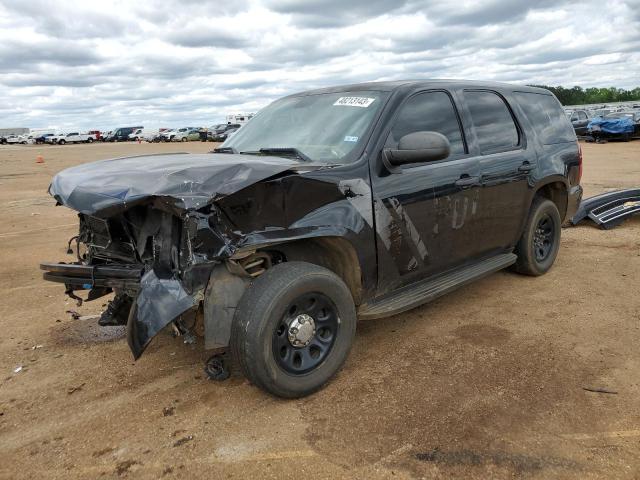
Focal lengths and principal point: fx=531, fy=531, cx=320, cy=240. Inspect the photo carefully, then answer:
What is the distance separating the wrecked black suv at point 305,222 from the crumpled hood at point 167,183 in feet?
0.04

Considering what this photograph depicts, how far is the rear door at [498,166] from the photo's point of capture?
14.6 feet

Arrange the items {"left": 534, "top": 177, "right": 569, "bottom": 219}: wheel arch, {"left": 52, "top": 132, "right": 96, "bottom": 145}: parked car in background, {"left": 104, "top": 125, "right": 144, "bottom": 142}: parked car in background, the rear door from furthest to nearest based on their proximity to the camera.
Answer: {"left": 104, "top": 125, "right": 144, "bottom": 142}: parked car in background → {"left": 52, "top": 132, "right": 96, "bottom": 145}: parked car in background → {"left": 534, "top": 177, "right": 569, "bottom": 219}: wheel arch → the rear door

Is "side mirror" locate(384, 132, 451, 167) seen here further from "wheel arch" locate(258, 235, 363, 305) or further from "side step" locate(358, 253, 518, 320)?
"side step" locate(358, 253, 518, 320)

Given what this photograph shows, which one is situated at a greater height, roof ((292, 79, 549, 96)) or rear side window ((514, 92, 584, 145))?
roof ((292, 79, 549, 96))

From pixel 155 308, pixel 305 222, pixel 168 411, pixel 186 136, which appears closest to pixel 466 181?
pixel 305 222

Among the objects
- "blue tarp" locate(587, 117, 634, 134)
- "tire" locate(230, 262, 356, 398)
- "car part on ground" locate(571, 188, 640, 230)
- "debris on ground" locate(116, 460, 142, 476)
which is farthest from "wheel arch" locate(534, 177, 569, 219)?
"blue tarp" locate(587, 117, 634, 134)

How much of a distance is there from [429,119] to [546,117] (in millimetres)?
2018

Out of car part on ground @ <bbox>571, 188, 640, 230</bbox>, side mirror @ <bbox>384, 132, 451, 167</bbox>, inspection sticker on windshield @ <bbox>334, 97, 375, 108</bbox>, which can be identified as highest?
inspection sticker on windshield @ <bbox>334, 97, 375, 108</bbox>

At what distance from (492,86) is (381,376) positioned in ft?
9.69

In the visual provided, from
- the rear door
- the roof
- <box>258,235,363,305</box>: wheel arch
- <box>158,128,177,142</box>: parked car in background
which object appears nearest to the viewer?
<box>258,235,363,305</box>: wheel arch

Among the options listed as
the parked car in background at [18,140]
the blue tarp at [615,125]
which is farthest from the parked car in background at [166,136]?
the blue tarp at [615,125]

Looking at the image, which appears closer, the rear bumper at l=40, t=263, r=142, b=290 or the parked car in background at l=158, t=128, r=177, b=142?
the rear bumper at l=40, t=263, r=142, b=290

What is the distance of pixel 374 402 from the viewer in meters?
3.17

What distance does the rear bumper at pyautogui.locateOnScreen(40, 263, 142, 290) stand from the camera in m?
3.17
